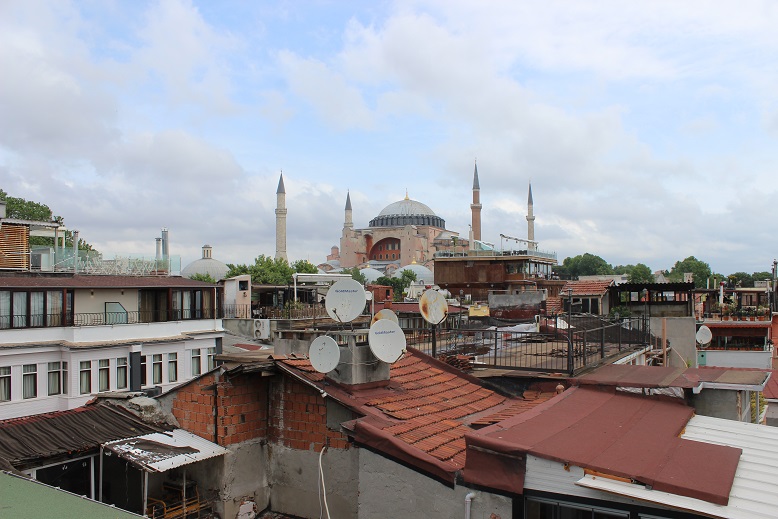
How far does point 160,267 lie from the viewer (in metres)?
26.6

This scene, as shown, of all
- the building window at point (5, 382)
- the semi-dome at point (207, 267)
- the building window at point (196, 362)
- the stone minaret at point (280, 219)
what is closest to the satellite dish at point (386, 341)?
the building window at point (5, 382)

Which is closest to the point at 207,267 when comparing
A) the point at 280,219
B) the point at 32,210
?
the point at 280,219

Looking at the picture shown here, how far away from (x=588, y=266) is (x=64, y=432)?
132994mm

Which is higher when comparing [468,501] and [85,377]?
[468,501]

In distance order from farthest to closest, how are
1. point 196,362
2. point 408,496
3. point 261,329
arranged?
point 261,329, point 196,362, point 408,496

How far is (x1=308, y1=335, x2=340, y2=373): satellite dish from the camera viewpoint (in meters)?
9.20

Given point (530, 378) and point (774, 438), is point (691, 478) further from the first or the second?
point (530, 378)

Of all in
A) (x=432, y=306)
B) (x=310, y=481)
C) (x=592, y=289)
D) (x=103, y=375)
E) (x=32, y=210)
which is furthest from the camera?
(x=32, y=210)

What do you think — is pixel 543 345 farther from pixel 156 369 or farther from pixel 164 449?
pixel 156 369

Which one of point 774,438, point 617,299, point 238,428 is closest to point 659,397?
point 774,438

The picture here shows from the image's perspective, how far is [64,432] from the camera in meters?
11.3

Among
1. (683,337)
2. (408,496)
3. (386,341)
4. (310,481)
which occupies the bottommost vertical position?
(310,481)

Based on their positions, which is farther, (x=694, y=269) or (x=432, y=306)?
(x=694, y=269)

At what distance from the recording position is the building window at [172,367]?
2308 centimetres
